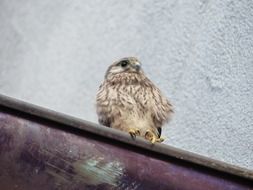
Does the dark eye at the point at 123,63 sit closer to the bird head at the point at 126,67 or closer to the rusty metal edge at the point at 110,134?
the bird head at the point at 126,67

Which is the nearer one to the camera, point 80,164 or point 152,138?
point 80,164

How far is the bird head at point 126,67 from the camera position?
3.69 m

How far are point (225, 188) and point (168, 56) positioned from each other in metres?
2.02

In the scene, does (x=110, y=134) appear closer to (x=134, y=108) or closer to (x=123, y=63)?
(x=134, y=108)

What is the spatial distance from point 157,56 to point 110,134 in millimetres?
2058

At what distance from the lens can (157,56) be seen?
13.8 ft

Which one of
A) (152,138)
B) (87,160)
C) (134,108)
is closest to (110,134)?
(87,160)

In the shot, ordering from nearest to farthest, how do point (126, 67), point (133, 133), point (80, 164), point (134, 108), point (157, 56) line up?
point (80, 164), point (133, 133), point (134, 108), point (126, 67), point (157, 56)

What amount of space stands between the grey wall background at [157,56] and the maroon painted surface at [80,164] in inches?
51.8

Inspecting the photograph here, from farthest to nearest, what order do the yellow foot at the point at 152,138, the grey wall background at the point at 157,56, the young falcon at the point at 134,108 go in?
1. the grey wall background at the point at 157,56
2. the young falcon at the point at 134,108
3. the yellow foot at the point at 152,138

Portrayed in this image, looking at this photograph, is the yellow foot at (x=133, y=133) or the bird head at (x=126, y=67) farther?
the bird head at (x=126, y=67)

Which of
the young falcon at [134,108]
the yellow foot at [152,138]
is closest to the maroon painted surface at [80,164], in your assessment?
the yellow foot at [152,138]

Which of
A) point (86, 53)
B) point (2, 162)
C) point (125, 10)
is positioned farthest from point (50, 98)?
point (2, 162)

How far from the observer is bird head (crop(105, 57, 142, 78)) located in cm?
369
